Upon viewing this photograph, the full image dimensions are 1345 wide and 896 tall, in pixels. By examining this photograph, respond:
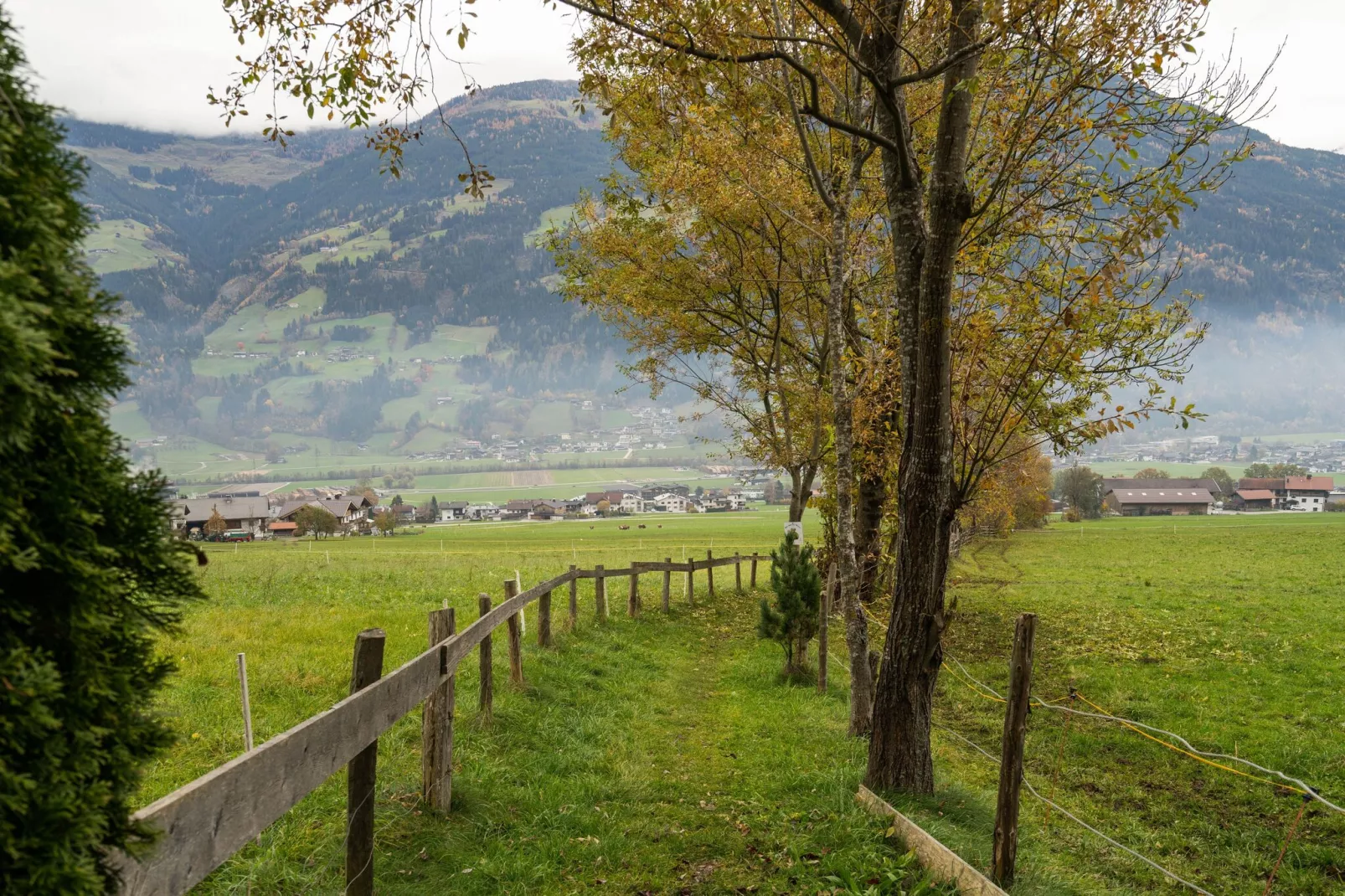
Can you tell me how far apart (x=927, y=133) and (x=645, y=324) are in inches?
382

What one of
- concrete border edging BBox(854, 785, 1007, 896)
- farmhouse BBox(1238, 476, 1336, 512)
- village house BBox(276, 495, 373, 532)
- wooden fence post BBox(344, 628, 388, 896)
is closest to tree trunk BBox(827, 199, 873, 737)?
concrete border edging BBox(854, 785, 1007, 896)

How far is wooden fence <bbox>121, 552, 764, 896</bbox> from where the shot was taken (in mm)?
2475

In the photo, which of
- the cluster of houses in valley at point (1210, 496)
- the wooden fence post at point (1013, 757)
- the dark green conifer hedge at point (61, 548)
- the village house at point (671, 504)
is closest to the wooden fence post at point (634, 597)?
the wooden fence post at point (1013, 757)

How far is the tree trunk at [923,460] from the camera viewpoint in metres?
6.92

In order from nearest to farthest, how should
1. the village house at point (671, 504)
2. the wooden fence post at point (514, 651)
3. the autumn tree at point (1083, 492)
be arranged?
the wooden fence post at point (514, 651), the autumn tree at point (1083, 492), the village house at point (671, 504)

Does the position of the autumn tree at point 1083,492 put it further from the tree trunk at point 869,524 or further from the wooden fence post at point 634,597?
the wooden fence post at point 634,597

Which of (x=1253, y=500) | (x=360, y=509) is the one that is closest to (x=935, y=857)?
(x=360, y=509)

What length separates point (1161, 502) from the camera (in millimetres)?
130125

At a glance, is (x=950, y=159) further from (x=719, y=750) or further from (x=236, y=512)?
(x=236, y=512)

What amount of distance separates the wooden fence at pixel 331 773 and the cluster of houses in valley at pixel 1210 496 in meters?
135

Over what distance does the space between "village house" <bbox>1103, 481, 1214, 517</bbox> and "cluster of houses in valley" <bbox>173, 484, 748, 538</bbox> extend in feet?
227

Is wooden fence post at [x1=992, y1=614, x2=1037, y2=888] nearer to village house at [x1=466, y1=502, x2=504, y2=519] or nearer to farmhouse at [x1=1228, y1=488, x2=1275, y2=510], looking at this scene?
village house at [x1=466, y1=502, x2=504, y2=519]

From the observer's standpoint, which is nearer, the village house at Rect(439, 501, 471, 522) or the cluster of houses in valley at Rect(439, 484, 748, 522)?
the cluster of houses in valley at Rect(439, 484, 748, 522)

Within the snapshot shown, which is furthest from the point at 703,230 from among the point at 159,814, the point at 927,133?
the point at 159,814
